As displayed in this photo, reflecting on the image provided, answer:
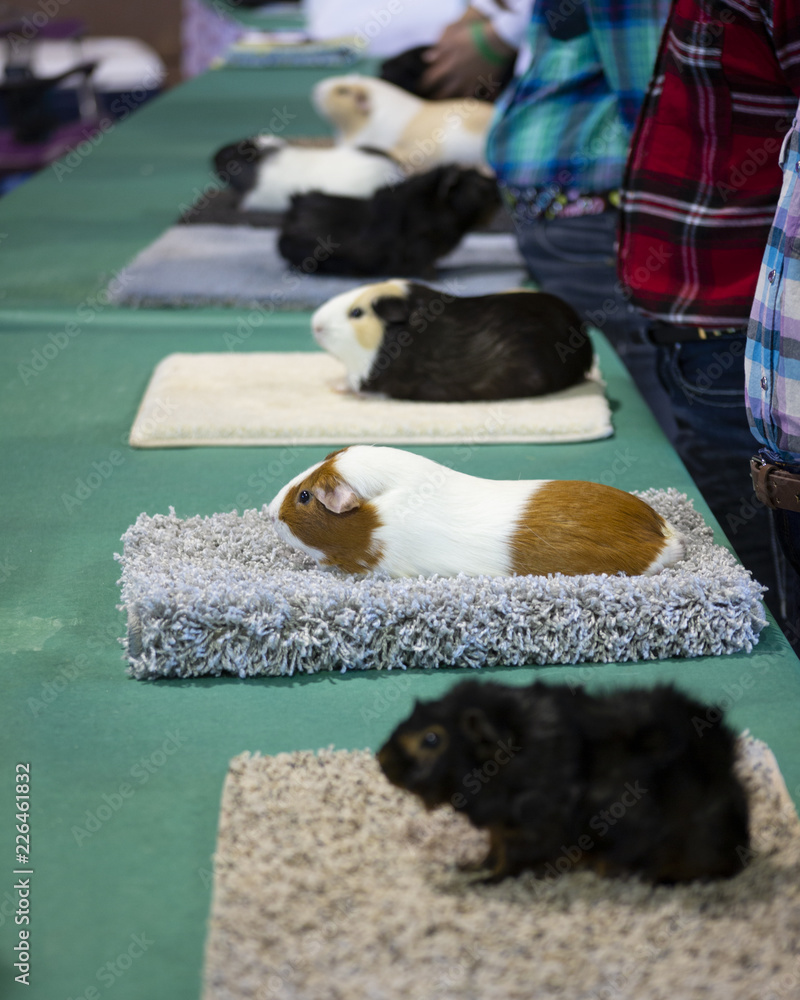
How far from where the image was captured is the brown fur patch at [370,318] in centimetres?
176

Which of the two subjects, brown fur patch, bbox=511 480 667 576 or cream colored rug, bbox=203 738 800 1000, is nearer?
cream colored rug, bbox=203 738 800 1000

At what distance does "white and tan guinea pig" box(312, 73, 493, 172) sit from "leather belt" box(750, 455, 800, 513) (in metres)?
2.54

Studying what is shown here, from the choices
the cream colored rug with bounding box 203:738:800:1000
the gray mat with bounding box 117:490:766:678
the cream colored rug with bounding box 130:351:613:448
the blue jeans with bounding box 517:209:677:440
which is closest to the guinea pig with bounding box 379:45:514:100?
the blue jeans with bounding box 517:209:677:440

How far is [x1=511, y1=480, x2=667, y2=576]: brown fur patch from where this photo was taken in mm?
1127

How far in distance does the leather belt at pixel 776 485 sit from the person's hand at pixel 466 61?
3114 millimetres

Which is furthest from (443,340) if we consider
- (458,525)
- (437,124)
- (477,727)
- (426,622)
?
(437,124)

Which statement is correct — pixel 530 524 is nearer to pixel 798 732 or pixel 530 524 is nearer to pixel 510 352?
pixel 798 732

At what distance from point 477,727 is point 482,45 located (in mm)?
3633

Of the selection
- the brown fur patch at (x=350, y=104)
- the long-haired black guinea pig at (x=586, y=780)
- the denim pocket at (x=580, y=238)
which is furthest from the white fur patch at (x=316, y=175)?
the long-haired black guinea pig at (x=586, y=780)

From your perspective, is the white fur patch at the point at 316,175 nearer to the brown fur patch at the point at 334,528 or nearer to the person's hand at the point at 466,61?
the person's hand at the point at 466,61

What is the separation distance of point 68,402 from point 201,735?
105 centimetres

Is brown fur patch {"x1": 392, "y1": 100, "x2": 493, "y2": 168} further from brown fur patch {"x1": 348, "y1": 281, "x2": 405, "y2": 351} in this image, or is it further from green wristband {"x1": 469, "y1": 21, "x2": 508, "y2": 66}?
brown fur patch {"x1": 348, "y1": 281, "x2": 405, "y2": 351}

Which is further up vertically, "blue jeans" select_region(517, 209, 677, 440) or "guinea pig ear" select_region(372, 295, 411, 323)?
"guinea pig ear" select_region(372, 295, 411, 323)

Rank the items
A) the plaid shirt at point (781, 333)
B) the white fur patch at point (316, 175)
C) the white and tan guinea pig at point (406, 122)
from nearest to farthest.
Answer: the plaid shirt at point (781, 333)
the white fur patch at point (316, 175)
the white and tan guinea pig at point (406, 122)
